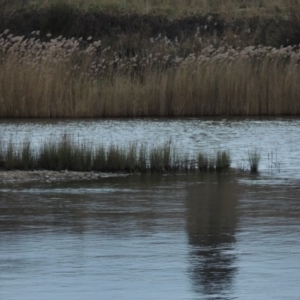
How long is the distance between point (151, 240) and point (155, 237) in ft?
0.53

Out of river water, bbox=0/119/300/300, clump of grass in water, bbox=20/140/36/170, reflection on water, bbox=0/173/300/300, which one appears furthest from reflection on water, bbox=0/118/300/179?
reflection on water, bbox=0/173/300/300

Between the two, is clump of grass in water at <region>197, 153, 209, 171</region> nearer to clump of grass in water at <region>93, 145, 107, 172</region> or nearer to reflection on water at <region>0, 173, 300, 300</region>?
reflection on water at <region>0, 173, 300, 300</region>

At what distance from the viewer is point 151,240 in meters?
8.02

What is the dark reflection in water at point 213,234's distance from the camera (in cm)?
655

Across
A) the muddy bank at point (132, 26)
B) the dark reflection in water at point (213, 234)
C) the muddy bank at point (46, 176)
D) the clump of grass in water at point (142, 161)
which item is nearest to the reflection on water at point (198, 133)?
the clump of grass in water at point (142, 161)

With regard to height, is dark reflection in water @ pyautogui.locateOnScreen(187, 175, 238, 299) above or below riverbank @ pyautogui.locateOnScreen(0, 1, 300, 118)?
below

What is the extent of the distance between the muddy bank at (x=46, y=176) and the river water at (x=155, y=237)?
332 millimetres

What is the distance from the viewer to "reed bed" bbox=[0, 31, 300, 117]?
2172cm

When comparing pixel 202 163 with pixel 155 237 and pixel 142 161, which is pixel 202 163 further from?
pixel 155 237

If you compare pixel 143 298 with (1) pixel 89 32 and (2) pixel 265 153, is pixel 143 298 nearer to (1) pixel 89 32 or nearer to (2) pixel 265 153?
(2) pixel 265 153

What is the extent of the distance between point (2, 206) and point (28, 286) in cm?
364

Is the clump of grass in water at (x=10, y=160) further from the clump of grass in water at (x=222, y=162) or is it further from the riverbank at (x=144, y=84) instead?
the riverbank at (x=144, y=84)

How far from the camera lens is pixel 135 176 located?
12680 mm

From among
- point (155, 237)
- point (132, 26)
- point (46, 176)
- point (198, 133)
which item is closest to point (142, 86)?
point (198, 133)
